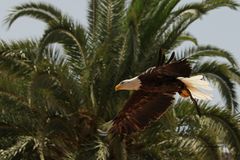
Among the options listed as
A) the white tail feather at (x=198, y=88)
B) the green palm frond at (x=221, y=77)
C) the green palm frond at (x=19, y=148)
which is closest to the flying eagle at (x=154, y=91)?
the white tail feather at (x=198, y=88)

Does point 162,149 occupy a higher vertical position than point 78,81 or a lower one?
lower

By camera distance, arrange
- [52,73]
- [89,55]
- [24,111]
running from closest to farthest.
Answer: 1. [52,73]
2. [24,111]
3. [89,55]

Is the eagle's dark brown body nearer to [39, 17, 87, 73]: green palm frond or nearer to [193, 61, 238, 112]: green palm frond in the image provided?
[39, 17, 87, 73]: green palm frond

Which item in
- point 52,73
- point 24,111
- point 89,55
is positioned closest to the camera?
point 52,73

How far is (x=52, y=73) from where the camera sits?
12086 millimetres

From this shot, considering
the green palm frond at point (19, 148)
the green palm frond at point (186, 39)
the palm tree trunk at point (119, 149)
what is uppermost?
the green palm frond at point (186, 39)

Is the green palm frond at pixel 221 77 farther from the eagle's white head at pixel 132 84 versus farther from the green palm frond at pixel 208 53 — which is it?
the eagle's white head at pixel 132 84

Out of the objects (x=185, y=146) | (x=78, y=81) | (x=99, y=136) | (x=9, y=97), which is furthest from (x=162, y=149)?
(x=9, y=97)

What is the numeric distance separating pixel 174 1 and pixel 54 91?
117 inches

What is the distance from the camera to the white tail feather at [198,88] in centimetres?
709

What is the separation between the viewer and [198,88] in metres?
7.14

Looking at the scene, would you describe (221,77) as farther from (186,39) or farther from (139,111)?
(139,111)

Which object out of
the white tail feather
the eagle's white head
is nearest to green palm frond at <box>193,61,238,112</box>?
the white tail feather

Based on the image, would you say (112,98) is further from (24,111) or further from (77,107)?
(24,111)
